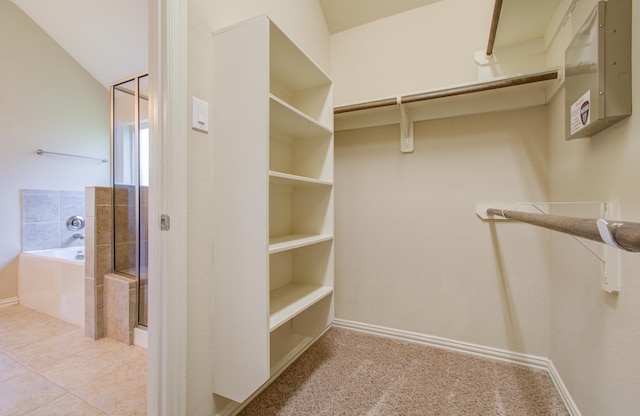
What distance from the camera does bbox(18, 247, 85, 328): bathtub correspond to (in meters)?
2.12

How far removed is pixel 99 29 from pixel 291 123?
2.54 m

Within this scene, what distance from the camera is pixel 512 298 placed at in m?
1.60

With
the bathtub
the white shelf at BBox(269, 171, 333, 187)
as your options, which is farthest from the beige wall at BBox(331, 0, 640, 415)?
the bathtub

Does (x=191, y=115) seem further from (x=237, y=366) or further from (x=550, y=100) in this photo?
(x=550, y=100)

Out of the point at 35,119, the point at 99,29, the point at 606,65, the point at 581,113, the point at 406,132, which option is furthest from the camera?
the point at 35,119

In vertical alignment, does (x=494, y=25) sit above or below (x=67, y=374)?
above

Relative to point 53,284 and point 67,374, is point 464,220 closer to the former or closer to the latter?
point 67,374

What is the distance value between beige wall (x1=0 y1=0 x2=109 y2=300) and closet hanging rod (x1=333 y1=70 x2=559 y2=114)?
305 cm

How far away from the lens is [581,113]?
38.8 inches

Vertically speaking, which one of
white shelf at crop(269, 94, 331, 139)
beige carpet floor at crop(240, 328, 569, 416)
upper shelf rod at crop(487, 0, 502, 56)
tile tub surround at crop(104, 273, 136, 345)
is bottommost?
beige carpet floor at crop(240, 328, 569, 416)

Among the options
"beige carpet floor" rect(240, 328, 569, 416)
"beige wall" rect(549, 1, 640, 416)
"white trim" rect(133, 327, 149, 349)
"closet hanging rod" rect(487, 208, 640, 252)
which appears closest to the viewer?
"closet hanging rod" rect(487, 208, 640, 252)

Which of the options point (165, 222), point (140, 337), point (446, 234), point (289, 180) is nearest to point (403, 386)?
point (446, 234)

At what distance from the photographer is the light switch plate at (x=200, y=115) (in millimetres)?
1010

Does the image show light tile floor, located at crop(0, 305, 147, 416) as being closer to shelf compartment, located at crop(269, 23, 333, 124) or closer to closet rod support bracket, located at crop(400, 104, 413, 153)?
shelf compartment, located at crop(269, 23, 333, 124)
